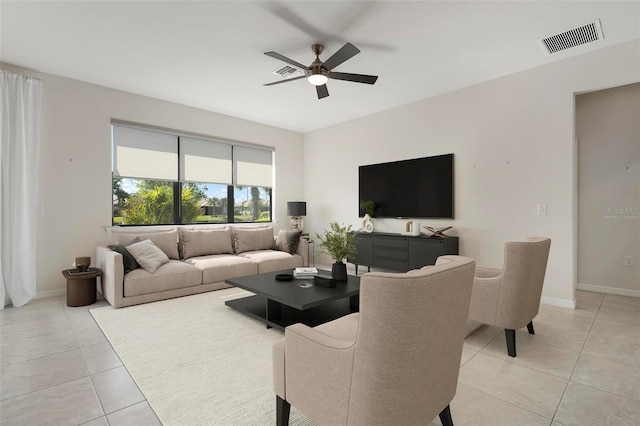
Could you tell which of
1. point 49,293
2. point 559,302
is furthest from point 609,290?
point 49,293

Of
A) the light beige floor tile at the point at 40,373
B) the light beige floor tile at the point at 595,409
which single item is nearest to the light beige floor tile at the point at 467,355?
the light beige floor tile at the point at 595,409

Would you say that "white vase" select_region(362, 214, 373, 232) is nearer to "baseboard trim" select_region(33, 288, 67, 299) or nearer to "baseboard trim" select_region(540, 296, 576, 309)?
"baseboard trim" select_region(540, 296, 576, 309)

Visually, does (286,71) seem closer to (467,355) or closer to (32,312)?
(467,355)

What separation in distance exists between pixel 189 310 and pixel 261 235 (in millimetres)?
2157

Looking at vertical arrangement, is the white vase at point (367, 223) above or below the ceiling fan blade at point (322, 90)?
below

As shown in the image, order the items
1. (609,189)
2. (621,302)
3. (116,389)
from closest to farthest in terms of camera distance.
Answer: (116,389) → (621,302) → (609,189)

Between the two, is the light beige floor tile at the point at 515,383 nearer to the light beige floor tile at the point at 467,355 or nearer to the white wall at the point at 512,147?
the light beige floor tile at the point at 467,355

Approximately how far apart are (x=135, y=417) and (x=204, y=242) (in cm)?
330

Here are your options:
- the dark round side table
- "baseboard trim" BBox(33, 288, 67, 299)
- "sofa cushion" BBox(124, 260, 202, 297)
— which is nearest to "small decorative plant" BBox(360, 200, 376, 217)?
"sofa cushion" BBox(124, 260, 202, 297)

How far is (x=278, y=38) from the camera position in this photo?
10.2 ft

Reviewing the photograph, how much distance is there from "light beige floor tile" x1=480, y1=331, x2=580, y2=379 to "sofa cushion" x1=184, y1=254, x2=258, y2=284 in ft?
10.4

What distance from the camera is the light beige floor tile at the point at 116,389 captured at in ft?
5.89

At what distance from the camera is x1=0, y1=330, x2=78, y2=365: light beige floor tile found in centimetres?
235

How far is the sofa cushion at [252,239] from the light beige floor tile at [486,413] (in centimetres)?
399
